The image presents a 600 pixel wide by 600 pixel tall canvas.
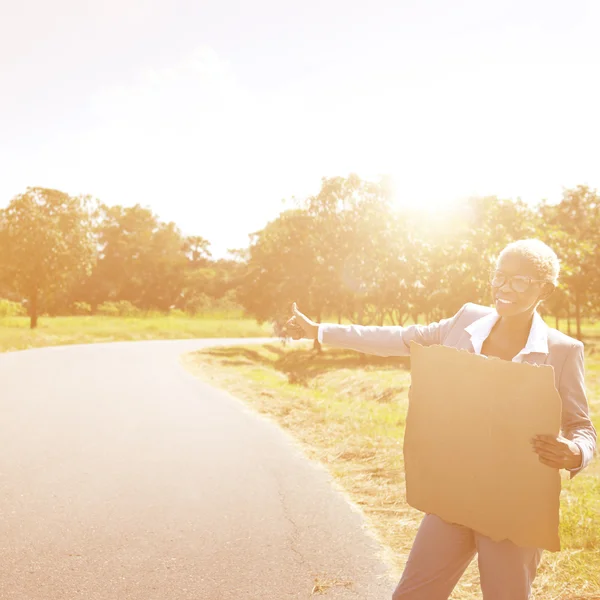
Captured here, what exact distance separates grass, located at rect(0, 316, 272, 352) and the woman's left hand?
29.5m

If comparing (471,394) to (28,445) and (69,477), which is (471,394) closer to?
(69,477)

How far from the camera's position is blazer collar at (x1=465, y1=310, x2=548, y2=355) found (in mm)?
2570

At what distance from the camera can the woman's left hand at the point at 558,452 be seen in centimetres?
238

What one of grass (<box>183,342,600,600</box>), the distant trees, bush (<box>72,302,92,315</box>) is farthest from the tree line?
bush (<box>72,302,92,315</box>)

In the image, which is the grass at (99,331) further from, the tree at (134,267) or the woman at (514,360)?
the woman at (514,360)

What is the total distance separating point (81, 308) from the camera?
71562 mm

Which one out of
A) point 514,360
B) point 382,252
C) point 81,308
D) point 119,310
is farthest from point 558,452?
point 81,308

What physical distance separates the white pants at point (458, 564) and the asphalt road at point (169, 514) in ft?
5.28

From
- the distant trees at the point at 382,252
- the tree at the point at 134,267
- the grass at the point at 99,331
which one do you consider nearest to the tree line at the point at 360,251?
the distant trees at the point at 382,252

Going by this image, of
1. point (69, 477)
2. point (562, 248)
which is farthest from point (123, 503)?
point (562, 248)

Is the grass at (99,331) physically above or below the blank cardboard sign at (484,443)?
below

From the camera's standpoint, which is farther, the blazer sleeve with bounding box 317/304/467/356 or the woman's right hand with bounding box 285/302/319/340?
the woman's right hand with bounding box 285/302/319/340

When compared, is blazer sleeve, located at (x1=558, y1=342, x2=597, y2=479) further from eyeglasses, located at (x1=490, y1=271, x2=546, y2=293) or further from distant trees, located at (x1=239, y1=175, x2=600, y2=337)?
distant trees, located at (x1=239, y1=175, x2=600, y2=337)

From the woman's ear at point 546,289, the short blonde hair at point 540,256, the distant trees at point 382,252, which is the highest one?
the distant trees at point 382,252
